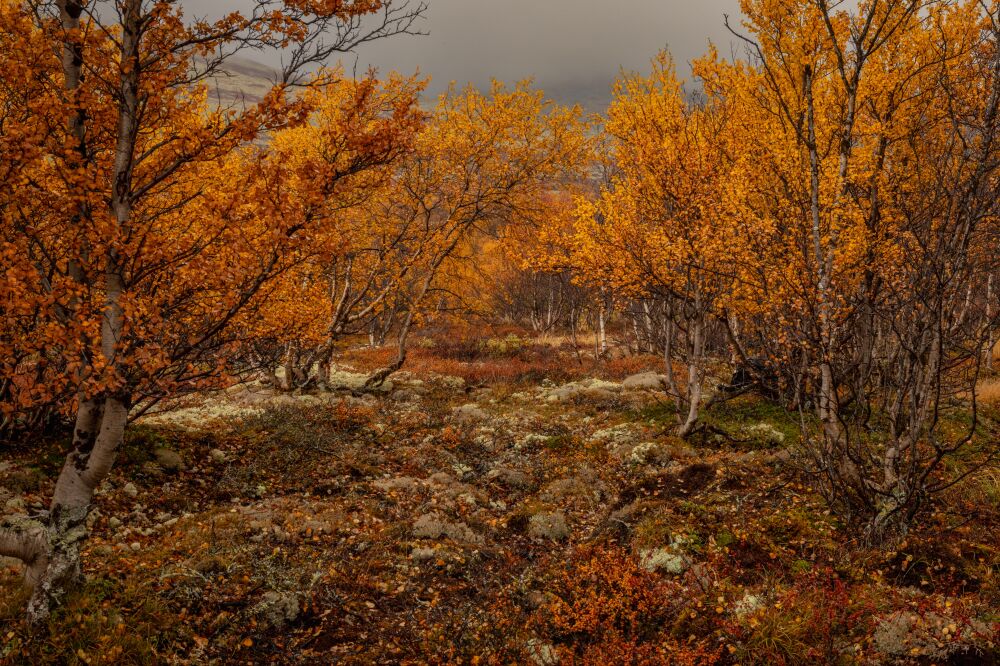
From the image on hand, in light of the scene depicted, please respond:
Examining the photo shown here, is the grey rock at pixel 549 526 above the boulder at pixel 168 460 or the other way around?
the other way around

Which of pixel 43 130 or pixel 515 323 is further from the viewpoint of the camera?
pixel 515 323

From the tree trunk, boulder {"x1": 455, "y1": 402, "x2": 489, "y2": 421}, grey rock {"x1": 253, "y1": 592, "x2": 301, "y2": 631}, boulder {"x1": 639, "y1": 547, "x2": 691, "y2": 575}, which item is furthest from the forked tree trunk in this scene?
boulder {"x1": 455, "y1": 402, "x2": 489, "y2": 421}

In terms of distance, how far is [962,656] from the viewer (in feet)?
16.3

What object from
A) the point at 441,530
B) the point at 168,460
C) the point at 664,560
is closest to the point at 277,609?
the point at 441,530

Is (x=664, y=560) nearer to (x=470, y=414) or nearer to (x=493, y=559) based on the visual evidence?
(x=493, y=559)

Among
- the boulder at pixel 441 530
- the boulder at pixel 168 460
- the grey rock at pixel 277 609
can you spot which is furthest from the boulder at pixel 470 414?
the grey rock at pixel 277 609

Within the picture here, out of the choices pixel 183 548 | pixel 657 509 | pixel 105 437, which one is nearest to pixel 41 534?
pixel 105 437

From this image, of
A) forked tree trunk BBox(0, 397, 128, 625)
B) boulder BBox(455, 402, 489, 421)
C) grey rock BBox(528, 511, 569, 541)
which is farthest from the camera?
boulder BBox(455, 402, 489, 421)

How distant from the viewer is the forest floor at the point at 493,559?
18.2 feet

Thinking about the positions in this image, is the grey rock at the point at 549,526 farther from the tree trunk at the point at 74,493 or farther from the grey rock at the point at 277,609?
the tree trunk at the point at 74,493

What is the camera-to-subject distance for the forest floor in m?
5.55

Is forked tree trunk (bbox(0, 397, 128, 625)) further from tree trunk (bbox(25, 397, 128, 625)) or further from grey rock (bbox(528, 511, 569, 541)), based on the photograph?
grey rock (bbox(528, 511, 569, 541))

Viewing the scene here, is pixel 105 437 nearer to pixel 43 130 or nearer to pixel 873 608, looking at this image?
pixel 43 130

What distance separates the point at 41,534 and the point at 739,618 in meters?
7.68
